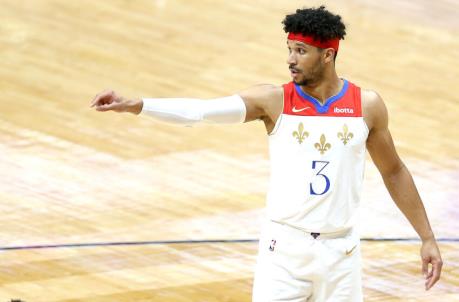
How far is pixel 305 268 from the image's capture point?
6.39 m

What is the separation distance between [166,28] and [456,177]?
14.8ft

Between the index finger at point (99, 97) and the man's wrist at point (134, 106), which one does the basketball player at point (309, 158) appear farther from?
the index finger at point (99, 97)

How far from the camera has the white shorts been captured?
6383 millimetres

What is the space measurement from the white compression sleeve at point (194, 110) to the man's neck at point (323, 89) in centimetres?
34

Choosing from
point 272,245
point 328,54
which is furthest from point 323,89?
point 272,245

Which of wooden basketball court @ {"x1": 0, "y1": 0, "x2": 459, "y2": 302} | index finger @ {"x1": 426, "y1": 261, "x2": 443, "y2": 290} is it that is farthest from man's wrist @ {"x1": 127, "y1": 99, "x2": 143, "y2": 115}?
wooden basketball court @ {"x1": 0, "y1": 0, "x2": 459, "y2": 302}

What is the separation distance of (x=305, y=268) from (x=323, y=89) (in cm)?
88

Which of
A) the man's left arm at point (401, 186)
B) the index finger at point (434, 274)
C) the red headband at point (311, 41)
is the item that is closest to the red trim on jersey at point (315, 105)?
the man's left arm at point (401, 186)

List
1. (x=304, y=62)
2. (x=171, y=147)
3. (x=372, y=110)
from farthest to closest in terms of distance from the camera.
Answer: (x=171, y=147) → (x=372, y=110) → (x=304, y=62)

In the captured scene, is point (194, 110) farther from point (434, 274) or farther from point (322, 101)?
point (434, 274)

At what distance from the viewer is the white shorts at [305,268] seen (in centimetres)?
638

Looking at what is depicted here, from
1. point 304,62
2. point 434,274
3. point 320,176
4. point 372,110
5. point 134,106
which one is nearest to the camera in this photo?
point 134,106

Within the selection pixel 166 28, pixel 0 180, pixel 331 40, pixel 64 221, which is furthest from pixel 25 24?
pixel 331 40

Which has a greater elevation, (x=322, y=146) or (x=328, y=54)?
(x=328, y=54)
